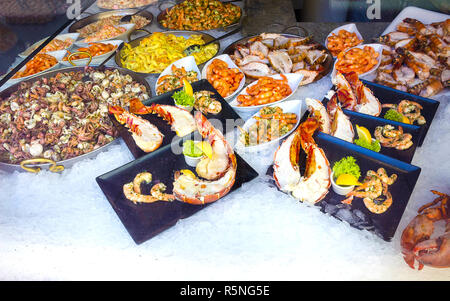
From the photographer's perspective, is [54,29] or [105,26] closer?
[54,29]

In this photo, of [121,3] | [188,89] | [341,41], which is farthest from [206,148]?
[121,3]

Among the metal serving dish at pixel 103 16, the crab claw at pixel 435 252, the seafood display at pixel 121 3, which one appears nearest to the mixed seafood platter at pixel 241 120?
the crab claw at pixel 435 252

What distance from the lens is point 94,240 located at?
151cm

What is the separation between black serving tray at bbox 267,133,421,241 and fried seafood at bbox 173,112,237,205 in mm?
250

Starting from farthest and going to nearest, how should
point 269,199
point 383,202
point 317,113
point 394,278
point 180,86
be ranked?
point 180,86 → point 317,113 → point 269,199 → point 383,202 → point 394,278

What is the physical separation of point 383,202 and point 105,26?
10.1 feet

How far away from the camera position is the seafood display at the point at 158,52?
262cm

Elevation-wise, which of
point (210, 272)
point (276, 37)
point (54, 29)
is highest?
point (54, 29)

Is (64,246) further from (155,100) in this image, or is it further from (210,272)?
(155,100)

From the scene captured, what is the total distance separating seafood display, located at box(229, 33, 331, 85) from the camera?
2.38 meters

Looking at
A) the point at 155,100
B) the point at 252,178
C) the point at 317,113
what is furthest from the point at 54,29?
the point at 317,113

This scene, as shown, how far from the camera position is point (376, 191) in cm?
147

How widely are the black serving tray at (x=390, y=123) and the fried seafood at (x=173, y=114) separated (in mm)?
994

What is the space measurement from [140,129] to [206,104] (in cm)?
47
